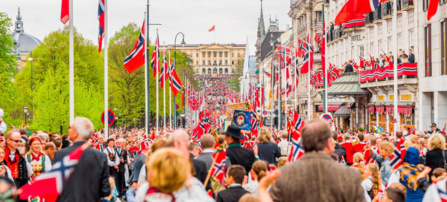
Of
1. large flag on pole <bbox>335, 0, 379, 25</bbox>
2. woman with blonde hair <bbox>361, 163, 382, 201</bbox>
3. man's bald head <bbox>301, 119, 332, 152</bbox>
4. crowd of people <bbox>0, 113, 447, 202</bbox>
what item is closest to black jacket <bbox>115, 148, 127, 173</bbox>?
crowd of people <bbox>0, 113, 447, 202</bbox>

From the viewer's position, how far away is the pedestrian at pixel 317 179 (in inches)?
215

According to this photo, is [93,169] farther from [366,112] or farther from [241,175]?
[366,112]

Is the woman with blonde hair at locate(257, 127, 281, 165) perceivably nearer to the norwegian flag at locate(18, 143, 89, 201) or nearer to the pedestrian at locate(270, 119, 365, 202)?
the norwegian flag at locate(18, 143, 89, 201)

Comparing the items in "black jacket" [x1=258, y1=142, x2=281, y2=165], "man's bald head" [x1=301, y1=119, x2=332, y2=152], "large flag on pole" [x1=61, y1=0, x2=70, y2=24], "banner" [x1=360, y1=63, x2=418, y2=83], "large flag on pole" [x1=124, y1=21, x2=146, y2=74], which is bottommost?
"black jacket" [x1=258, y1=142, x2=281, y2=165]

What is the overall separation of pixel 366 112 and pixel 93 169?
3783 cm

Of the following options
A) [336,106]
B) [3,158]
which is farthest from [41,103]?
[3,158]

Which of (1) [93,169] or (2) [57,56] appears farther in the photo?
(2) [57,56]

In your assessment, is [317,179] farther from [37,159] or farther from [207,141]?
[37,159]

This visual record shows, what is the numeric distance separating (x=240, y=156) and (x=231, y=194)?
9.63 ft

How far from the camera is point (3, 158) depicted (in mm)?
9875

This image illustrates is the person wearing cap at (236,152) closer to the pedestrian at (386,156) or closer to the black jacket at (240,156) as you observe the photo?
the black jacket at (240,156)

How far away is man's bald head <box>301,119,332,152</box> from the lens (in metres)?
5.61

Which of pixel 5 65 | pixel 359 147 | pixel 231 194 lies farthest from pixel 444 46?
pixel 5 65

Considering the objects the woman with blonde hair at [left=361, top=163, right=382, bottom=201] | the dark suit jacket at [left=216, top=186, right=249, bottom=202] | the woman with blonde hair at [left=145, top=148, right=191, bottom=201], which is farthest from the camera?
the woman with blonde hair at [left=361, top=163, right=382, bottom=201]
